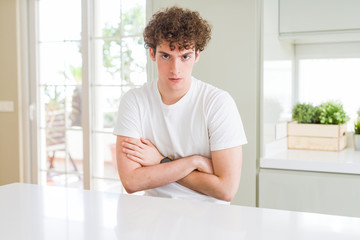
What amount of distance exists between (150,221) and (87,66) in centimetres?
266

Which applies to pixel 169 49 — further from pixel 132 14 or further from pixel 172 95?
pixel 132 14

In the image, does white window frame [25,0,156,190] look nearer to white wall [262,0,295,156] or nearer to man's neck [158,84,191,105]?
white wall [262,0,295,156]

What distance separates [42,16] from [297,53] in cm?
233

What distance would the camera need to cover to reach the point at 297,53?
123 inches

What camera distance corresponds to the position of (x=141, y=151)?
1725mm

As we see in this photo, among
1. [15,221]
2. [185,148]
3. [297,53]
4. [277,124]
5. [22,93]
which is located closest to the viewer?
[15,221]

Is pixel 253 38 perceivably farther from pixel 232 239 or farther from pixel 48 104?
pixel 48 104

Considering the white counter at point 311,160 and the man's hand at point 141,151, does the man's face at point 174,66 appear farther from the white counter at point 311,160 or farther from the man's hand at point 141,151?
the white counter at point 311,160

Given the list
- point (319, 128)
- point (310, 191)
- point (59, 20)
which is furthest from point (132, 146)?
point (59, 20)

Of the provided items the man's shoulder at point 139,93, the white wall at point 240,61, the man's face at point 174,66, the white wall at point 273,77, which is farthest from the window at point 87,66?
the man's face at point 174,66

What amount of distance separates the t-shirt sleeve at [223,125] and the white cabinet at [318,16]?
3.65 ft

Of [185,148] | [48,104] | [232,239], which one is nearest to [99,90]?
[48,104]

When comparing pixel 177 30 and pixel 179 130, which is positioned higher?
pixel 177 30

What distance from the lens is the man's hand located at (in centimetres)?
173
